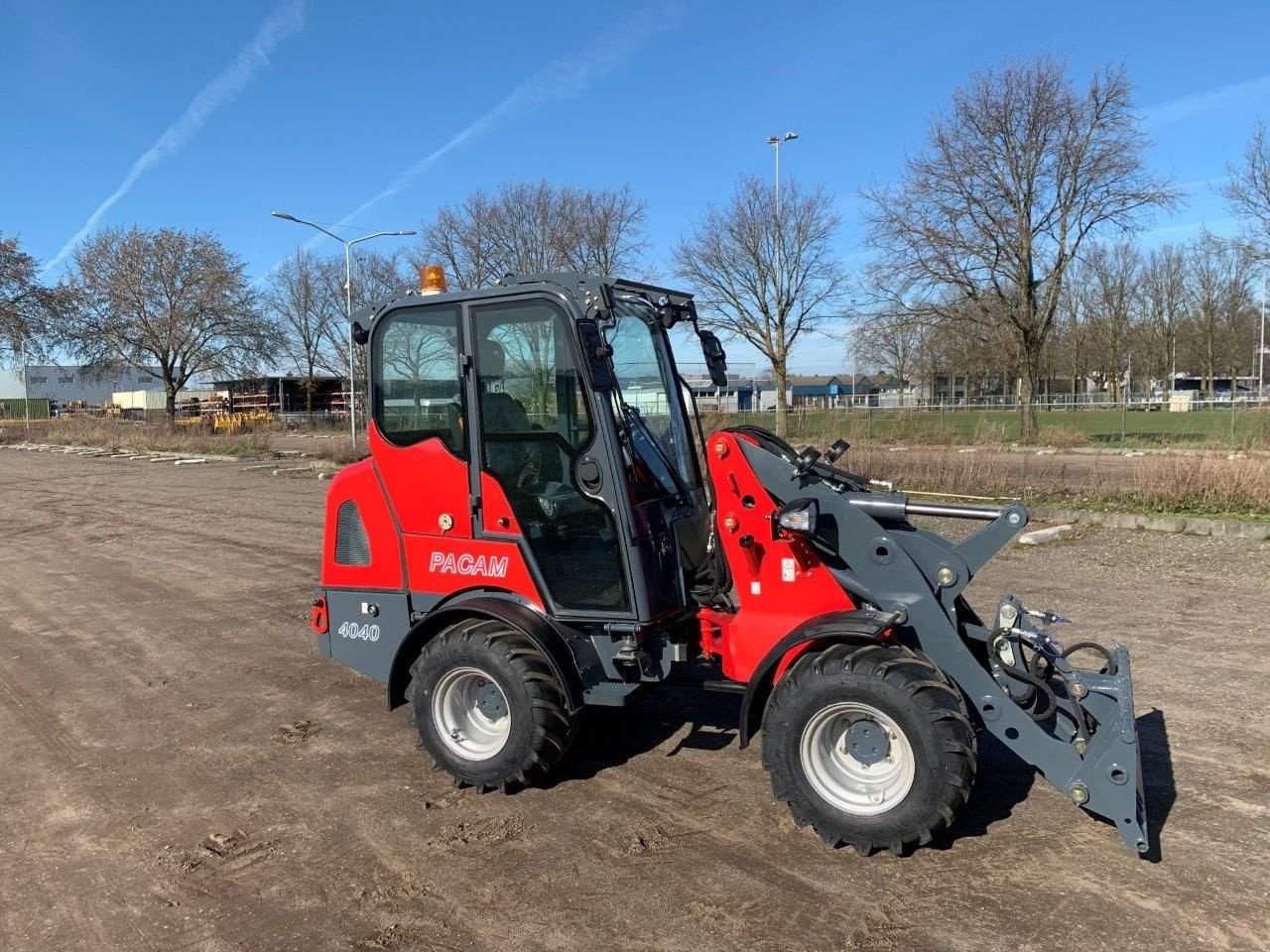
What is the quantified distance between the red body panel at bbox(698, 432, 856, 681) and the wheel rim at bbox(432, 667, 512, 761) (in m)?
1.24

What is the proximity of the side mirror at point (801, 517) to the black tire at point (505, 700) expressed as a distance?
1.31m

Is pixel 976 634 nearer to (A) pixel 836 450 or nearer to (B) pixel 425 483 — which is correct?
(A) pixel 836 450

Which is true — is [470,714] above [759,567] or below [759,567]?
below

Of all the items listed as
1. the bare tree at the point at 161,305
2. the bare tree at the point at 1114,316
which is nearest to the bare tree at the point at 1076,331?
the bare tree at the point at 1114,316

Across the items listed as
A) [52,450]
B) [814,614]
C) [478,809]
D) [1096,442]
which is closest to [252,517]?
[478,809]

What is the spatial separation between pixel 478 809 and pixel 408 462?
5.74 feet

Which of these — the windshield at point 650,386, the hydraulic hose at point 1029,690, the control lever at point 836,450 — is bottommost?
the hydraulic hose at point 1029,690

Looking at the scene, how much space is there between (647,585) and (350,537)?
1.83 m

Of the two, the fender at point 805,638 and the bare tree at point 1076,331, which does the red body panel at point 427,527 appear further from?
the bare tree at point 1076,331

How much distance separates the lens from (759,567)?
405 cm

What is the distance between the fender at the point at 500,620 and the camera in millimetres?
4129

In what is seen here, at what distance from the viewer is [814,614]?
3994 mm

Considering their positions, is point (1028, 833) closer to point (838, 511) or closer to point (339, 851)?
point (838, 511)

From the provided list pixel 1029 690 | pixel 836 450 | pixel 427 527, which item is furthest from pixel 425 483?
pixel 1029 690
